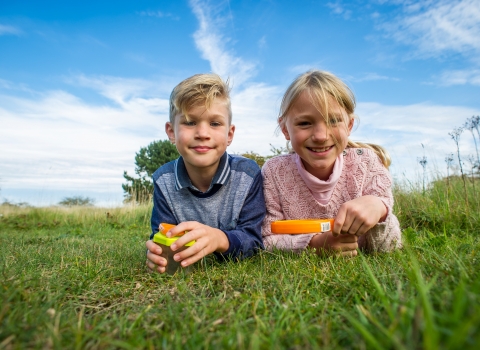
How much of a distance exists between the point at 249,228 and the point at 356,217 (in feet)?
2.91

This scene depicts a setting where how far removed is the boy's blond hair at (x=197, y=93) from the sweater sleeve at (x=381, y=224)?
50.6 inches

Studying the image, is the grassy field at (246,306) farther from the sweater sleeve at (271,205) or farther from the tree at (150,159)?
the tree at (150,159)

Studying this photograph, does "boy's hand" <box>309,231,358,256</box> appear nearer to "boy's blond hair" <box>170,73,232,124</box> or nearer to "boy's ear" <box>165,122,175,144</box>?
"boy's blond hair" <box>170,73,232,124</box>

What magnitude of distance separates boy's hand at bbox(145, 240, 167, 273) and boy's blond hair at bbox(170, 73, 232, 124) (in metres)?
1.11

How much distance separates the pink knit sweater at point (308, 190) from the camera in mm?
2861

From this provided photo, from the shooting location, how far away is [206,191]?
122 inches

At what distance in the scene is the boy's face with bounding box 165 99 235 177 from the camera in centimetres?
286

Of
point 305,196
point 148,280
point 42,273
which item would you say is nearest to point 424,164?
point 305,196

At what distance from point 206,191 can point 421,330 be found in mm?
2411

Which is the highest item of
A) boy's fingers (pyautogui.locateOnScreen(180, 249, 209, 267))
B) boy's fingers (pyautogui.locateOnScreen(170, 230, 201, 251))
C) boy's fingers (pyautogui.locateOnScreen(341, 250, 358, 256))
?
boy's fingers (pyautogui.locateOnScreen(170, 230, 201, 251))

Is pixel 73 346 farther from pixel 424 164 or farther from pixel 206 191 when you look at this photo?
pixel 424 164

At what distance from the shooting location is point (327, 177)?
308cm

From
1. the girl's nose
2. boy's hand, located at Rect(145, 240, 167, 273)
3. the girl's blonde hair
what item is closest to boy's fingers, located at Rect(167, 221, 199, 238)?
boy's hand, located at Rect(145, 240, 167, 273)

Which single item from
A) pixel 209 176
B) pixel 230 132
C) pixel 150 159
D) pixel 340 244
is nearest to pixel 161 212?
pixel 209 176
